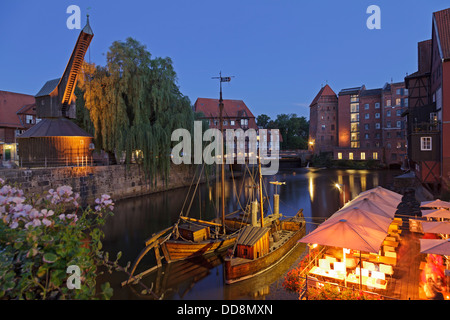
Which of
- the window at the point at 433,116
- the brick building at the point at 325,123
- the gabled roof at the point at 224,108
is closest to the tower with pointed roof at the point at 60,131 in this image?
the window at the point at 433,116

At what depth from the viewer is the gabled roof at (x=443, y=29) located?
2055 cm

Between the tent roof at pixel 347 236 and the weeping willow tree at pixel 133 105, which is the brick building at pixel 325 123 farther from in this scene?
the tent roof at pixel 347 236

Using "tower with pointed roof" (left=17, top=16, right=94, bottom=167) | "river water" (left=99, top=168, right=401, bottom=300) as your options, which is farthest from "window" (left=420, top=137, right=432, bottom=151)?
"tower with pointed roof" (left=17, top=16, right=94, bottom=167)

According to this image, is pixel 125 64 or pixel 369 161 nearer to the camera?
pixel 125 64

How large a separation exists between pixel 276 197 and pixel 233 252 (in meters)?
7.21

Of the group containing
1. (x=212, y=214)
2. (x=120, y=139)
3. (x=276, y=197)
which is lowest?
(x=212, y=214)

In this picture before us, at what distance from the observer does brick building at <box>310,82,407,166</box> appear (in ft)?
188

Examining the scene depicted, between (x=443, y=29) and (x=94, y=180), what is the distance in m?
30.8

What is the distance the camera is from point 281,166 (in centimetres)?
7094

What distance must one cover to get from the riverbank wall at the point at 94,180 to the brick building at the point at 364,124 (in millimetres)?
45442

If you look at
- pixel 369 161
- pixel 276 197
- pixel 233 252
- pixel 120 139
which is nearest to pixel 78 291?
pixel 233 252

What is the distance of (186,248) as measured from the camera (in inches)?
478

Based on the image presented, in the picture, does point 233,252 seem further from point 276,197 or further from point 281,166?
point 281,166

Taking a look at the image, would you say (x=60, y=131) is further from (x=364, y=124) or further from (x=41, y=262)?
(x=364, y=124)
